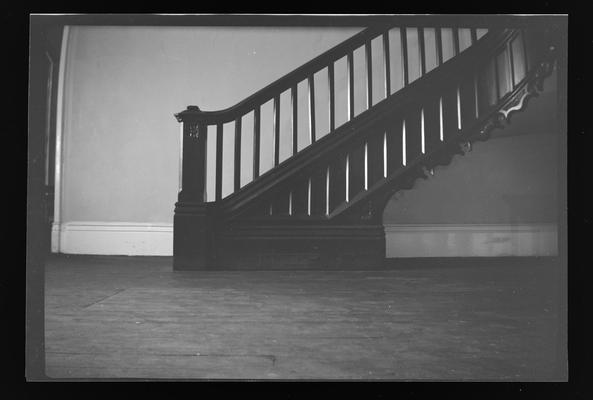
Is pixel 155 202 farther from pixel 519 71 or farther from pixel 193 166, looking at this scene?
pixel 519 71

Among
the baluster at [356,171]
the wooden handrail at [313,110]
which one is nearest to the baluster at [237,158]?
the wooden handrail at [313,110]

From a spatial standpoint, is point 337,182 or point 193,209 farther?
point 337,182

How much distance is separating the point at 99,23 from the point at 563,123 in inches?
46.6

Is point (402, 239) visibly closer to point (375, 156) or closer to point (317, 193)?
point (375, 156)

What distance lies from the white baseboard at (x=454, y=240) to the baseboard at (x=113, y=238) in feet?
5.55

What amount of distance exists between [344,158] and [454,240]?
4.32ft

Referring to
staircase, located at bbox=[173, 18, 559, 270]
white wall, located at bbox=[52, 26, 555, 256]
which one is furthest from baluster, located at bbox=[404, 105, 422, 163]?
white wall, located at bbox=[52, 26, 555, 256]

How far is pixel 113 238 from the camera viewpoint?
4051mm

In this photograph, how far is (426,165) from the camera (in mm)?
3146

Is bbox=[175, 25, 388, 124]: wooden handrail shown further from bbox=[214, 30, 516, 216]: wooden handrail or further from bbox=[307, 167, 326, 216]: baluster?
bbox=[307, 167, 326, 216]: baluster

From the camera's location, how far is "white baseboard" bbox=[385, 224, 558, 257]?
13.1ft

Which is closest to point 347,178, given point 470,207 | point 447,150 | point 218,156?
point 447,150

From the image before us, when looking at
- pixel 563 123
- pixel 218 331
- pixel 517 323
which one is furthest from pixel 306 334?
pixel 563 123

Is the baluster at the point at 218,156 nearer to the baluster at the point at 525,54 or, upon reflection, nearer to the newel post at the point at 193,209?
the newel post at the point at 193,209
